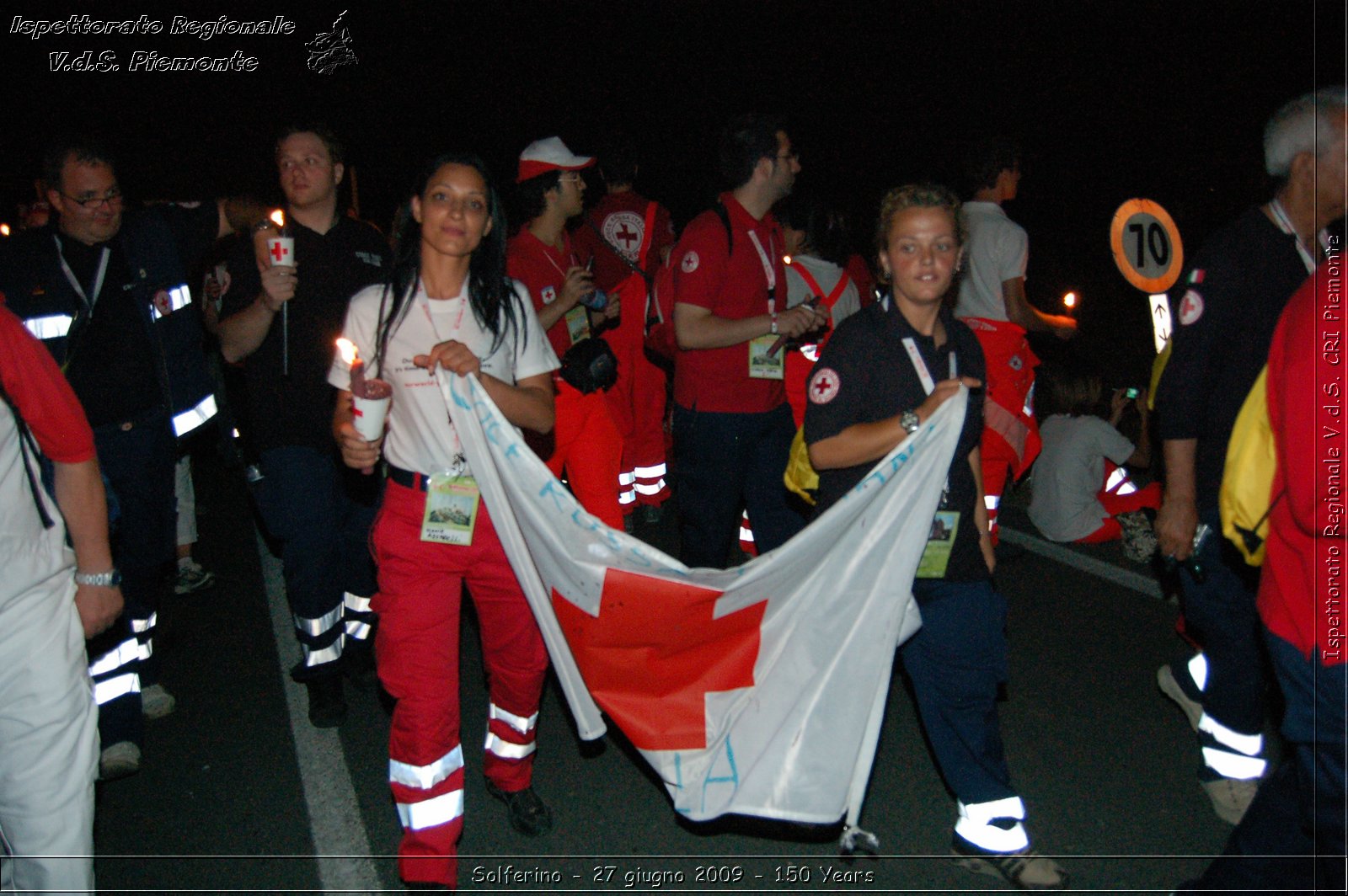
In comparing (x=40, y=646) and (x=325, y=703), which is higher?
(x=40, y=646)

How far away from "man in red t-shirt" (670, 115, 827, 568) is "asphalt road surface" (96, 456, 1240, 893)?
3.53 ft

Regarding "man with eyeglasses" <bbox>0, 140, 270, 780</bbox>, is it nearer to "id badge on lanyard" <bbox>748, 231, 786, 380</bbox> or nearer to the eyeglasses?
the eyeglasses

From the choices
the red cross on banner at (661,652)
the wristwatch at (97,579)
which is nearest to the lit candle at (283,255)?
the wristwatch at (97,579)

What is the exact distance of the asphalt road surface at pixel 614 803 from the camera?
11.5 feet

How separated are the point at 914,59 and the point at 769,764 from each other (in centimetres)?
1717

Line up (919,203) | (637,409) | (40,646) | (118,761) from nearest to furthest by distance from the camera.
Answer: (40,646)
(919,203)
(118,761)
(637,409)

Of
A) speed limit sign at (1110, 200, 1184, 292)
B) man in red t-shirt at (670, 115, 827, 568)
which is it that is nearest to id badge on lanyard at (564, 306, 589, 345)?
man in red t-shirt at (670, 115, 827, 568)

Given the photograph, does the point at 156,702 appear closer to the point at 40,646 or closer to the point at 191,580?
the point at 191,580

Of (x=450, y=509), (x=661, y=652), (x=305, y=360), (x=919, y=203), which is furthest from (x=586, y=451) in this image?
(x=919, y=203)

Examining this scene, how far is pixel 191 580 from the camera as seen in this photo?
6465 mm

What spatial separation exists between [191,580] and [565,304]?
10.7ft

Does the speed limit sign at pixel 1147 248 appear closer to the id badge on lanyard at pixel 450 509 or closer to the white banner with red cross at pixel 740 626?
the white banner with red cross at pixel 740 626

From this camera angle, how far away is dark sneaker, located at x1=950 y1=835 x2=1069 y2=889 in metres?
3.32

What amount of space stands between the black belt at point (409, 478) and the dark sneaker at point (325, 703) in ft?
5.49
